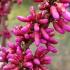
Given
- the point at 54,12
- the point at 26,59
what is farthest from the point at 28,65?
the point at 54,12

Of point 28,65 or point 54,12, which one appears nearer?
point 54,12

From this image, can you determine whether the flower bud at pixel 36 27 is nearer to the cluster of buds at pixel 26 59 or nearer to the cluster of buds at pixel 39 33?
the cluster of buds at pixel 39 33

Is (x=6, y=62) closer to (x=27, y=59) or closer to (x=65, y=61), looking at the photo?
(x=27, y=59)

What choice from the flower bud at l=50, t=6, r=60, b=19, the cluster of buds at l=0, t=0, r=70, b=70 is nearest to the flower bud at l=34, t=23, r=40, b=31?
the cluster of buds at l=0, t=0, r=70, b=70

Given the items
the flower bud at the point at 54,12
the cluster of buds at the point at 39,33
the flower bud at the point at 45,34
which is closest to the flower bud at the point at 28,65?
the cluster of buds at the point at 39,33

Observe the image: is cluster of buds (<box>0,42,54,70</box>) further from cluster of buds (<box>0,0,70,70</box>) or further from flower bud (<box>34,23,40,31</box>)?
flower bud (<box>34,23,40,31</box>)

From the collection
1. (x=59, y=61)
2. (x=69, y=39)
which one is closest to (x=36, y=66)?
(x=59, y=61)

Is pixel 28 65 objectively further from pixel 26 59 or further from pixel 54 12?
pixel 54 12

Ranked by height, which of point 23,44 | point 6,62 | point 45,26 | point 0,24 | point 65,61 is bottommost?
point 65,61
